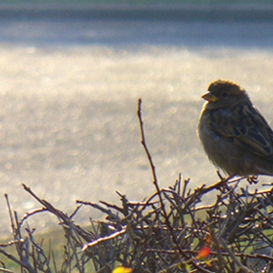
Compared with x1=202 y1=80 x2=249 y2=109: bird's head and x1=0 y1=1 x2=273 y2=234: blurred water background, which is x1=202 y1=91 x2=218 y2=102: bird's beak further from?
x1=0 y1=1 x2=273 y2=234: blurred water background

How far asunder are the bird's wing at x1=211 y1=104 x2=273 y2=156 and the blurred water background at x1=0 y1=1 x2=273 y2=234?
212 centimetres

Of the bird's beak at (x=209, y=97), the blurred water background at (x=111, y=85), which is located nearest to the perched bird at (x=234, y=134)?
the bird's beak at (x=209, y=97)

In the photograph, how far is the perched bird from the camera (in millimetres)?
4578

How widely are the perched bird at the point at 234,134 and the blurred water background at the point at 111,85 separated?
206 centimetres

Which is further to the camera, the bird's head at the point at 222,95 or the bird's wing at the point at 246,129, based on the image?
the bird's head at the point at 222,95

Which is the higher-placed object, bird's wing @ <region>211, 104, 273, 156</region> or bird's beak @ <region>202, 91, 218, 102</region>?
bird's beak @ <region>202, 91, 218, 102</region>

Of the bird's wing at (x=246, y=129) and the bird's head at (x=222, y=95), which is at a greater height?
the bird's head at (x=222, y=95)

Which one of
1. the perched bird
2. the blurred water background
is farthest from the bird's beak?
the blurred water background

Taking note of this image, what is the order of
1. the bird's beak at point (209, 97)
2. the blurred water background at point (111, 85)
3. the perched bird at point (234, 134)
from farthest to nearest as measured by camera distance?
the blurred water background at point (111, 85)
the bird's beak at point (209, 97)
the perched bird at point (234, 134)

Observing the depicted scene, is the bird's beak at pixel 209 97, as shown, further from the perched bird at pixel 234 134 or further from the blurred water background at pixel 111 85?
the blurred water background at pixel 111 85

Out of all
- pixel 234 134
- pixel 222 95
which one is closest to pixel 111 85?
pixel 222 95

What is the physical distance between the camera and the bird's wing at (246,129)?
15.0 feet

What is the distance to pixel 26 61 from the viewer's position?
12766 mm

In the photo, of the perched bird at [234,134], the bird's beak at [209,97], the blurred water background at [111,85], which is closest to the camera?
the perched bird at [234,134]
